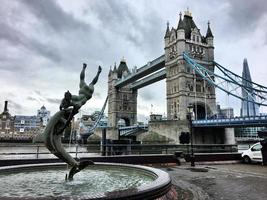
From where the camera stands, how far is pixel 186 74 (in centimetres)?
5247

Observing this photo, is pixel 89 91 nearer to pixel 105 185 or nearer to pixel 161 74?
pixel 105 185

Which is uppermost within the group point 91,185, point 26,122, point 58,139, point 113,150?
point 26,122

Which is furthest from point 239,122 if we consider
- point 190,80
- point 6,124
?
point 6,124

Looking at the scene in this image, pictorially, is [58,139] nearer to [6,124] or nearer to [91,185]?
[91,185]

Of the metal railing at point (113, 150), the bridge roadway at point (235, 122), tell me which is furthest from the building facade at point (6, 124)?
the bridge roadway at point (235, 122)

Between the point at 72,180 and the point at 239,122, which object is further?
the point at 239,122

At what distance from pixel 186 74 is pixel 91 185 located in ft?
161

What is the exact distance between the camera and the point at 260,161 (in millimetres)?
14328

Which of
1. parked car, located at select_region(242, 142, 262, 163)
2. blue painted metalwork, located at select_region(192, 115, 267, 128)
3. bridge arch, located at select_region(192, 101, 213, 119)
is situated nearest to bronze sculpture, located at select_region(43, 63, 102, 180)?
parked car, located at select_region(242, 142, 262, 163)

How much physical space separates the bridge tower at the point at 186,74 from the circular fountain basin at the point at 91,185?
43.5 metres

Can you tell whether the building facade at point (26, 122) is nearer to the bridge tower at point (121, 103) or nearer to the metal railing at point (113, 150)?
the bridge tower at point (121, 103)

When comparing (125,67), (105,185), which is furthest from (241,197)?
(125,67)

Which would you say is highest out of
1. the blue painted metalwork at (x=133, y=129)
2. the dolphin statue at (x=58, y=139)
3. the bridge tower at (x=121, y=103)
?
the bridge tower at (x=121, y=103)

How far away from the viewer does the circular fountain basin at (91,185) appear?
3782mm
